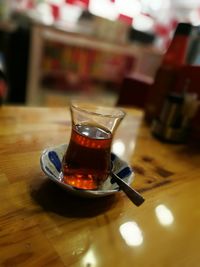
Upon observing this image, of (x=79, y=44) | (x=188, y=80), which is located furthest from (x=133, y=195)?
(x=79, y=44)

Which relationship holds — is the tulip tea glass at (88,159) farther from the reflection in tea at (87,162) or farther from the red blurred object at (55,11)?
the red blurred object at (55,11)

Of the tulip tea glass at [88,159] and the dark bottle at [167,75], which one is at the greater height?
the dark bottle at [167,75]

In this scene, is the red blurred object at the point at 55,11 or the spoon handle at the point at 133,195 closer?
the spoon handle at the point at 133,195

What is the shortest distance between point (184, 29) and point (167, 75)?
177 mm

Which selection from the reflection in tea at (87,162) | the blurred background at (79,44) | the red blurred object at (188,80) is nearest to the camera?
the reflection in tea at (87,162)

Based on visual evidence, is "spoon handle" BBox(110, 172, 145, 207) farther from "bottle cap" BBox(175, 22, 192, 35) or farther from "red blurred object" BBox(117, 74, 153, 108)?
"red blurred object" BBox(117, 74, 153, 108)

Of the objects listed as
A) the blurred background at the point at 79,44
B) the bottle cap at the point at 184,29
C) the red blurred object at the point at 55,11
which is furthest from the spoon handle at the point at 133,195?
the red blurred object at the point at 55,11

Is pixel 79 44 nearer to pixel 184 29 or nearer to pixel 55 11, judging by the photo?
pixel 55 11

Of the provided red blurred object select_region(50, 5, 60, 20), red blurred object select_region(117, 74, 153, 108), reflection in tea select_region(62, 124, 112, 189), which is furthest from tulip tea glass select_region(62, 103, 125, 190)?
red blurred object select_region(50, 5, 60, 20)

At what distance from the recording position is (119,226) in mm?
429

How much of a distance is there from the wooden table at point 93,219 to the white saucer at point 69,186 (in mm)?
23

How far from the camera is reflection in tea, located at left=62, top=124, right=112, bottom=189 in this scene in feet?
1.59

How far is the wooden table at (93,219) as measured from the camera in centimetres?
36

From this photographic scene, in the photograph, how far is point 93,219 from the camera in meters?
0.43
